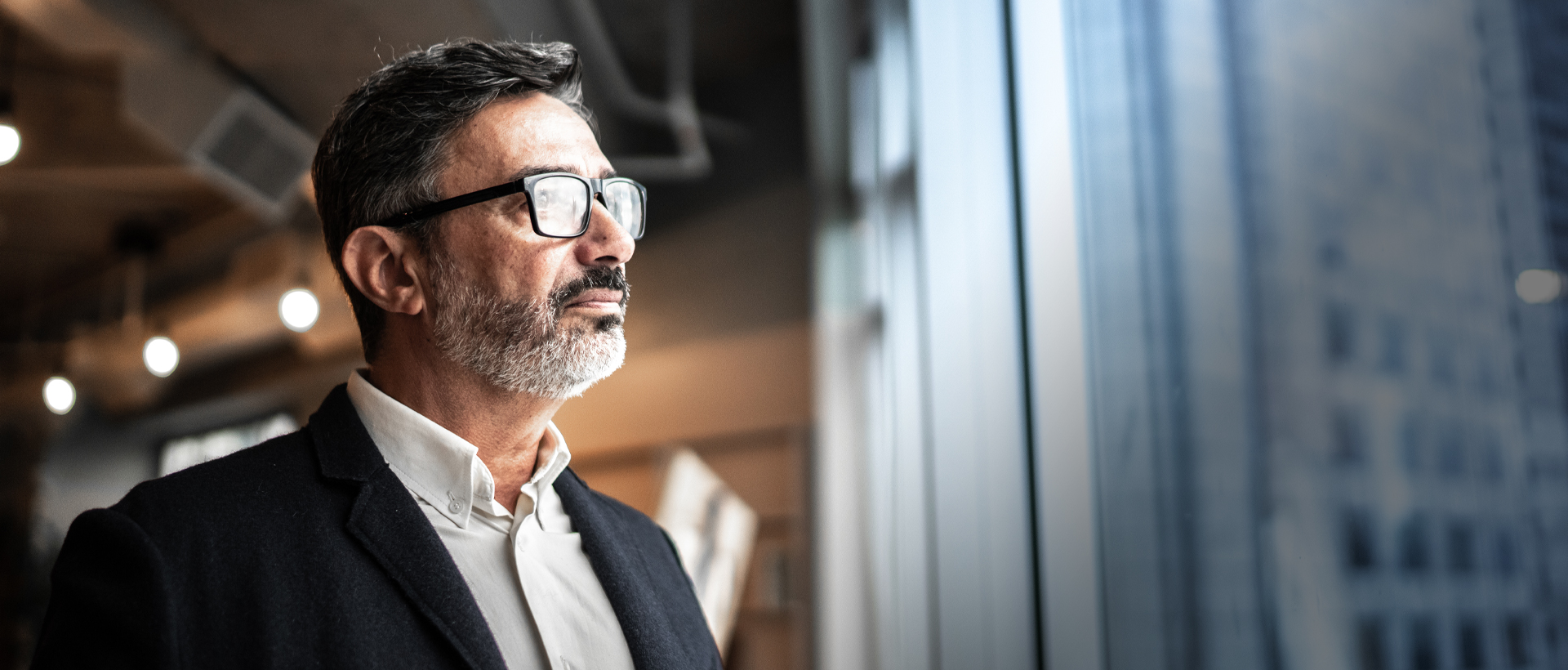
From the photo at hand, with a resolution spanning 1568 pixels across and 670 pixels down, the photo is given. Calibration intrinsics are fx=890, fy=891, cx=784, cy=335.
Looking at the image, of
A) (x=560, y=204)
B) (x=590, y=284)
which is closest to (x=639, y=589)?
(x=590, y=284)

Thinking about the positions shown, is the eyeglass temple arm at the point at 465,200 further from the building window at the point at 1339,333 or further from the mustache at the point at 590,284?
the building window at the point at 1339,333

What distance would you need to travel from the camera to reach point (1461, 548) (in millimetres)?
745

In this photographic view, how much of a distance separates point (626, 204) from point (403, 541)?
1.67ft

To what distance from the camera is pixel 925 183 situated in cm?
197

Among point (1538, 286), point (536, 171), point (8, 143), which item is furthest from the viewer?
point (8, 143)

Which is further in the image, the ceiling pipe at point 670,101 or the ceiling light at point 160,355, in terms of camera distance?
the ceiling pipe at point 670,101

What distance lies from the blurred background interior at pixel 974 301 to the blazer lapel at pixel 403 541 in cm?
83

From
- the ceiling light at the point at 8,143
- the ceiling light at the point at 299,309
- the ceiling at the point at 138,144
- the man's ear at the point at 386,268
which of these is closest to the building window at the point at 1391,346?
the man's ear at the point at 386,268

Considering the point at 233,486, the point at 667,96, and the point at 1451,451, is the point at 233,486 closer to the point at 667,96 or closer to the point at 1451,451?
the point at 1451,451

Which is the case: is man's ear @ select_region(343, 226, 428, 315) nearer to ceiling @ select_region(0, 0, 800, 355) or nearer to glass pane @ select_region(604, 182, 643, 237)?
glass pane @ select_region(604, 182, 643, 237)

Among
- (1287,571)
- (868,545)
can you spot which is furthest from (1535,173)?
(868,545)

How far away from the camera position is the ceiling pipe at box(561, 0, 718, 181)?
8.48 ft

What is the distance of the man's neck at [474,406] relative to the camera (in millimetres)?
1108

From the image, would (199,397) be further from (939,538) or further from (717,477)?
(939,538)
